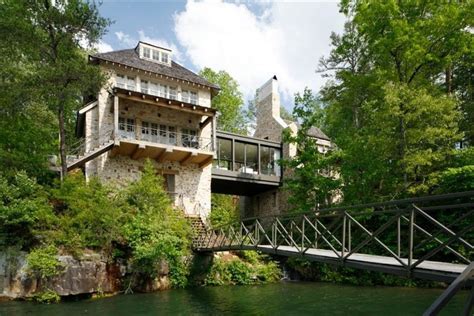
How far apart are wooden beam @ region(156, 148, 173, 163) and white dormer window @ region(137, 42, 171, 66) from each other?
6.39m

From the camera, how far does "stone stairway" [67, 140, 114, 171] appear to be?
1591 cm

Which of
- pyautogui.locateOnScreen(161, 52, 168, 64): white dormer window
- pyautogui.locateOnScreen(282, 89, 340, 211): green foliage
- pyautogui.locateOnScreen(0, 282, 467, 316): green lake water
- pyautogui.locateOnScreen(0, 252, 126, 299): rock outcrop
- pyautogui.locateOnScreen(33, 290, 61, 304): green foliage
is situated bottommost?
pyautogui.locateOnScreen(0, 282, 467, 316): green lake water

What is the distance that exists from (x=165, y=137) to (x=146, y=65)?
4.28 metres

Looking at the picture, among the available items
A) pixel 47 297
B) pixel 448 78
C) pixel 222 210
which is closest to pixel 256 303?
pixel 47 297

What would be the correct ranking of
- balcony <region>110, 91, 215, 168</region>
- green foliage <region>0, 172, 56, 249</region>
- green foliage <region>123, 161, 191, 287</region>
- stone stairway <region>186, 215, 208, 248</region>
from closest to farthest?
1. green foliage <region>0, 172, 56, 249</region>
2. green foliage <region>123, 161, 191, 287</region>
3. stone stairway <region>186, 215, 208, 248</region>
4. balcony <region>110, 91, 215, 168</region>

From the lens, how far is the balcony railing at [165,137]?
18953 millimetres

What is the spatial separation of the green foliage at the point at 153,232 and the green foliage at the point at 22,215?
9.43 feet

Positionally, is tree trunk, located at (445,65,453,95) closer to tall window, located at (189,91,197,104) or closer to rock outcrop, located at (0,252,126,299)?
tall window, located at (189,91,197,104)

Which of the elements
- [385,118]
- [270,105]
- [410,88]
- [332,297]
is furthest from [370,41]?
[332,297]

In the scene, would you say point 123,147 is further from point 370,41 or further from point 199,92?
point 370,41

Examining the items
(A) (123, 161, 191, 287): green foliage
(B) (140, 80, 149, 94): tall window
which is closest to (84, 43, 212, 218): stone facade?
(B) (140, 80, 149, 94): tall window

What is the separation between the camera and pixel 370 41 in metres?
18.5

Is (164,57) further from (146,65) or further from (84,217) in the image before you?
(84,217)

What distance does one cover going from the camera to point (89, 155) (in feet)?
53.0
